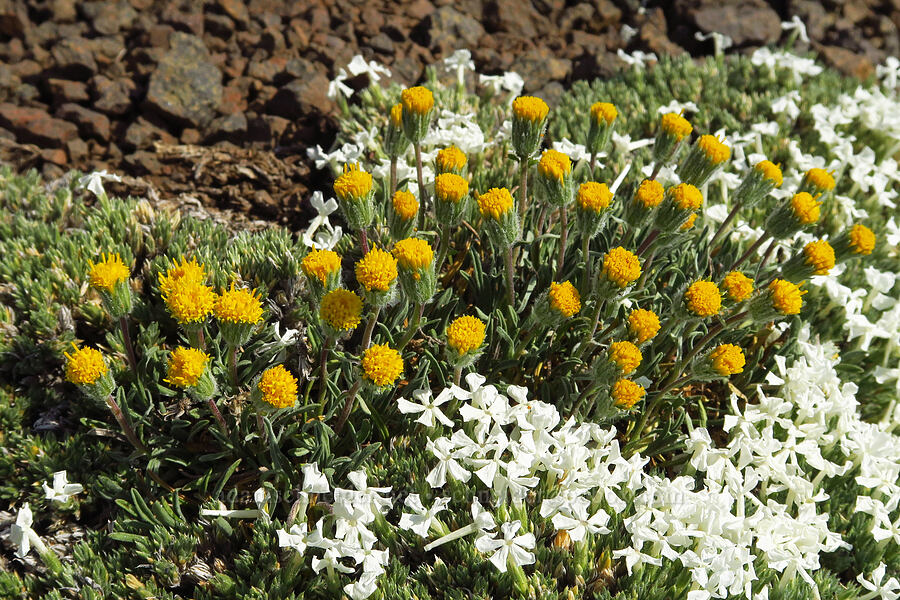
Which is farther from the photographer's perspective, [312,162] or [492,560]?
[312,162]

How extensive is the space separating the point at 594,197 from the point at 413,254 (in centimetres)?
75

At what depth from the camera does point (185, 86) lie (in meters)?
4.32

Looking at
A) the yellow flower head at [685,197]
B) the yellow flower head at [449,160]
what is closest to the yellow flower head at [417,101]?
the yellow flower head at [449,160]

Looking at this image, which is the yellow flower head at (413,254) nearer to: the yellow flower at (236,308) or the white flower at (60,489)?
the yellow flower at (236,308)

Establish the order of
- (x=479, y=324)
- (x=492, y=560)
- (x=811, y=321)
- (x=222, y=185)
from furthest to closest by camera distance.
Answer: (x=222, y=185) → (x=811, y=321) → (x=479, y=324) → (x=492, y=560)

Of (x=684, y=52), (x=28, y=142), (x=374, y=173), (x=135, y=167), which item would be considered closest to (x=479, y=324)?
(x=374, y=173)

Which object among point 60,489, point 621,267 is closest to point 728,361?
point 621,267

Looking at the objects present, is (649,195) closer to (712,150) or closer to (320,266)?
(712,150)

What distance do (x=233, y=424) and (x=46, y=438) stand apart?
2.55 feet

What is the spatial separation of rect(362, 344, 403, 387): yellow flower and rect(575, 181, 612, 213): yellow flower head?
947mm

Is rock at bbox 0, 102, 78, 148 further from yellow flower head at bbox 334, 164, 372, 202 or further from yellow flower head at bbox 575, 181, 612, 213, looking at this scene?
yellow flower head at bbox 575, 181, 612, 213

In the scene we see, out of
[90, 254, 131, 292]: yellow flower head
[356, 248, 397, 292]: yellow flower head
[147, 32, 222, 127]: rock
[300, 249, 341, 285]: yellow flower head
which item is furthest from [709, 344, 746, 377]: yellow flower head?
[147, 32, 222, 127]: rock

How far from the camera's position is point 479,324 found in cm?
238

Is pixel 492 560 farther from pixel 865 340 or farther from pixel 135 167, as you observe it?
pixel 135 167
